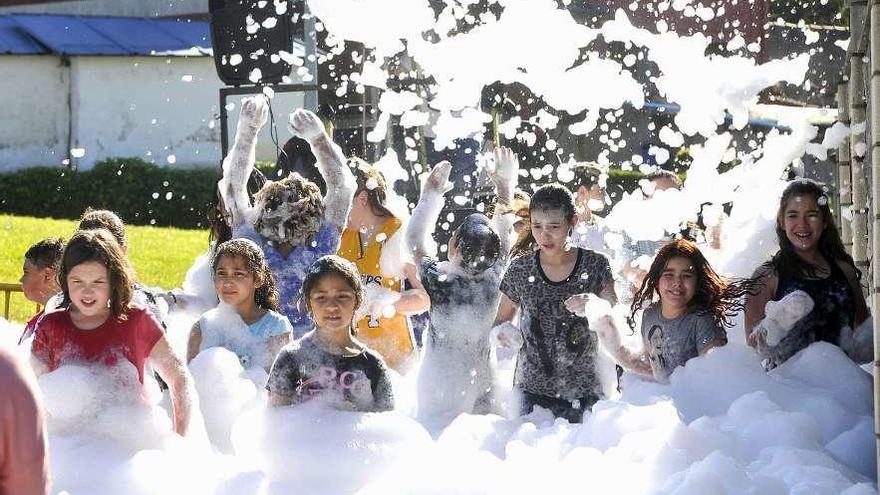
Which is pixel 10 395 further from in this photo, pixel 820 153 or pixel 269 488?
pixel 820 153

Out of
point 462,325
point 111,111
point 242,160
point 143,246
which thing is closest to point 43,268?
point 242,160

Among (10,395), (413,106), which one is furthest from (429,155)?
(10,395)

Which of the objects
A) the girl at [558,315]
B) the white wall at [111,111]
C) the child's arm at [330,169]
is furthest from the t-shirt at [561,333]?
the white wall at [111,111]

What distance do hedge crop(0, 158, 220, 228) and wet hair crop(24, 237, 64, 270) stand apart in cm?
1418

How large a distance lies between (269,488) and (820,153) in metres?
6.70

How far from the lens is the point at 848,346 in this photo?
18.8 ft

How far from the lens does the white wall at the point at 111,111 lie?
23281mm

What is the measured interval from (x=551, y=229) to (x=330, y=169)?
1.41 meters

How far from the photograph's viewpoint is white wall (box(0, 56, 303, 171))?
2328 cm

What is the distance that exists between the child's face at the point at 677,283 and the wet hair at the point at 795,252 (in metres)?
0.48

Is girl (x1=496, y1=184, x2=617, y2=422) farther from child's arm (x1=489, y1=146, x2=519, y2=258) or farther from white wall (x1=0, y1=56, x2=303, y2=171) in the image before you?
white wall (x1=0, y1=56, x2=303, y2=171)

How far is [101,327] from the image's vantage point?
4988 mm

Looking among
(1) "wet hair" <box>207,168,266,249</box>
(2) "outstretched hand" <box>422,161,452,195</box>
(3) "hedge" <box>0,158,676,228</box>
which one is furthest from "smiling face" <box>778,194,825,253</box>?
(3) "hedge" <box>0,158,676,228</box>

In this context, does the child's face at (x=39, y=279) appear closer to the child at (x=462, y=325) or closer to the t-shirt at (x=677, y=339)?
the child at (x=462, y=325)
